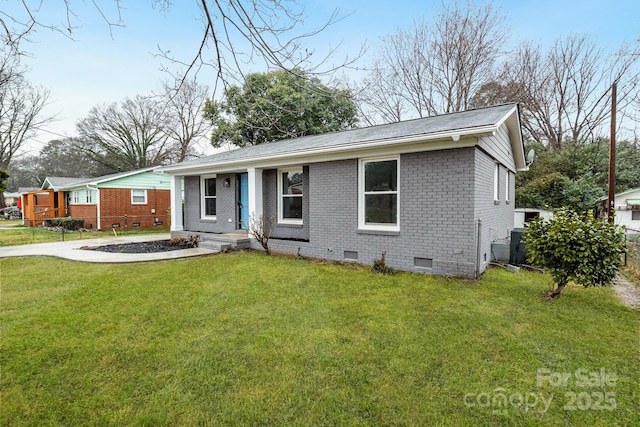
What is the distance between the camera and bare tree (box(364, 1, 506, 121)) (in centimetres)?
1673

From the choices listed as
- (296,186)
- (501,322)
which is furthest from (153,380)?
(296,186)

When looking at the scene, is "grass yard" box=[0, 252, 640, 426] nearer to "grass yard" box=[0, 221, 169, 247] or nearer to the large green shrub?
the large green shrub

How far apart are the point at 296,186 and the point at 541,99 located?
18.2m

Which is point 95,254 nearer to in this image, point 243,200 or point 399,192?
point 243,200

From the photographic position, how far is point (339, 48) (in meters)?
3.28

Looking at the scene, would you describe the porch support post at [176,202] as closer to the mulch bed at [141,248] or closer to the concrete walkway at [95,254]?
the mulch bed at [141,248]

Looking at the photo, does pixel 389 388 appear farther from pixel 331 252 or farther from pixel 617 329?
pixel 331 252

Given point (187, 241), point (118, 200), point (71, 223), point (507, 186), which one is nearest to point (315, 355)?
point (187, 241)

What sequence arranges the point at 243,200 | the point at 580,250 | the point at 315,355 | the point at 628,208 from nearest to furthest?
the point at 315,355, the point at 580,250, the point at 243,200, the point at 628,208

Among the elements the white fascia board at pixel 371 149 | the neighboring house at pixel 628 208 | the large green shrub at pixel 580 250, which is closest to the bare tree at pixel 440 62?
the neighboring house at pixel 628 208

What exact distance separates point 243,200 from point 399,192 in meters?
5.66

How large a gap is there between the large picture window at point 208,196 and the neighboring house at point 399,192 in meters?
1.17

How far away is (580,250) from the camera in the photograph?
4496 mm

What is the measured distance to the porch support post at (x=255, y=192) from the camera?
30.4 ft
